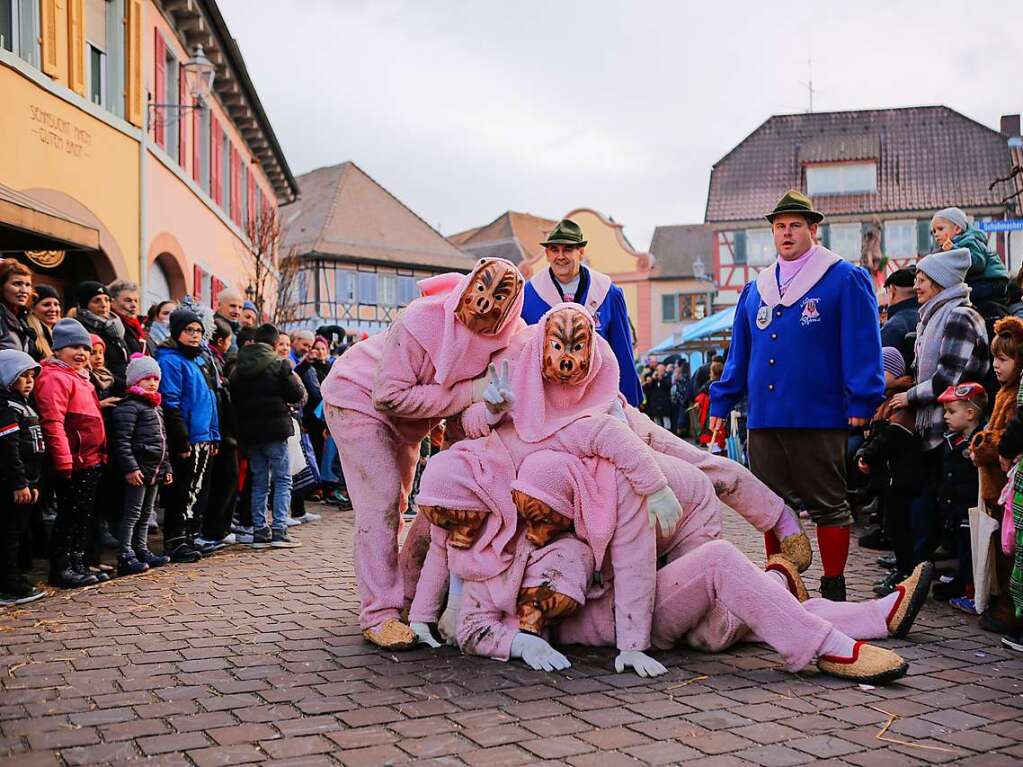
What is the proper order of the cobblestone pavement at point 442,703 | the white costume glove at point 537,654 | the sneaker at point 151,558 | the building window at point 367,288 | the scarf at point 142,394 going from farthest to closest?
the building window at point 367,288 < the sneaker at point 151,558 < the scarf at point 142,394 < the white costume glove at point 537,654 < the cobblestone pavement at point 442,703

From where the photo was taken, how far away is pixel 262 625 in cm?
578

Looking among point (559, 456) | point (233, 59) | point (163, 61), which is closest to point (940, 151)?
point (233, 59)

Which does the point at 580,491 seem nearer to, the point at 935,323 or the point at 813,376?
the point at 813,376

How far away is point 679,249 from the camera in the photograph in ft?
197

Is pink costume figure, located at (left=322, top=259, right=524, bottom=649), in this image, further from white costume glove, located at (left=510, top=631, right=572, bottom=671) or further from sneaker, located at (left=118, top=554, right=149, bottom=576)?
sneaker, located at (left=118, top=554, right=149, bottom=576)

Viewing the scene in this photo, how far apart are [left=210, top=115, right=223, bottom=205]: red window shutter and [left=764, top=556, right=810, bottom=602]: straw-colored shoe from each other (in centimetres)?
1981

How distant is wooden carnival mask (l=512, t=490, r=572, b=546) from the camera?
4883 mm

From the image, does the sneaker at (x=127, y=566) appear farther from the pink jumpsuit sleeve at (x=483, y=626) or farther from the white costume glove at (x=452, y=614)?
the pink jumpsuit sleeve at (x=483, y=626)

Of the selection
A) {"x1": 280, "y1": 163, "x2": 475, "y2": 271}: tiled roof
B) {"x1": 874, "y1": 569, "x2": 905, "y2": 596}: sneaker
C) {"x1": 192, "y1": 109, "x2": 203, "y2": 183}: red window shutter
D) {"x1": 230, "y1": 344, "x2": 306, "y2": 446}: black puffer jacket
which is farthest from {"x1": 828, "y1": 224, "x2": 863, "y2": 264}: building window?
{"x1": 874, "y1": 569, "x2": 905, "y2": 596}: sneaker

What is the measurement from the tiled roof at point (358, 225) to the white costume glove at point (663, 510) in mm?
40582

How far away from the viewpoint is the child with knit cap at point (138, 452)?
7418mm

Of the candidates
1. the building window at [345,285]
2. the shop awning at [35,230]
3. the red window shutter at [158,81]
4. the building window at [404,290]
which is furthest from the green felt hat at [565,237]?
the building window at [404,290]

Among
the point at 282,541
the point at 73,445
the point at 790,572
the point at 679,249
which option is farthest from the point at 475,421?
the point at 679,249

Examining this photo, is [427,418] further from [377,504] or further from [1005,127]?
[1005,127]
